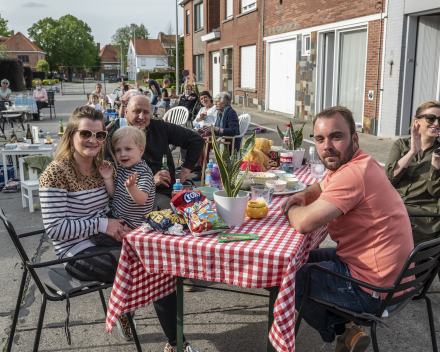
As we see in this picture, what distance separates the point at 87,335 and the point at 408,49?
33.8ft

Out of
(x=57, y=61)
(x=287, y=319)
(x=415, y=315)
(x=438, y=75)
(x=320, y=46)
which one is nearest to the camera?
(x=287, y=319)

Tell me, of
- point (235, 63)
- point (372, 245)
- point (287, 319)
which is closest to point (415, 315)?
point (372, 245)

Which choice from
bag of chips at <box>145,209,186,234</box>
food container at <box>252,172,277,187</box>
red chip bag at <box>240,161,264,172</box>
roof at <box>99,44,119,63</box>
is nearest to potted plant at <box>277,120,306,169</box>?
red chip bag at <box>240,161,264,172</box>

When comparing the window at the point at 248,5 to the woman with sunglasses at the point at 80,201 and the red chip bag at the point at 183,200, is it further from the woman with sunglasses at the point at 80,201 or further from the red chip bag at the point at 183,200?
the red chip bag at the point at 183,200

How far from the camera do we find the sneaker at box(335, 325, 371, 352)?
2.26 meters

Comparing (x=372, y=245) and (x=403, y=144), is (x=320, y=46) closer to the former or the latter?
(x=403, y=144)

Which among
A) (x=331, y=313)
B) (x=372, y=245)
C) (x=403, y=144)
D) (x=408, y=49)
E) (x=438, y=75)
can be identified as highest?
(x=408, y=49)

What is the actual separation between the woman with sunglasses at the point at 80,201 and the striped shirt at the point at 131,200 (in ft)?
0.35

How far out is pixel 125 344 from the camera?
2832 millimetres

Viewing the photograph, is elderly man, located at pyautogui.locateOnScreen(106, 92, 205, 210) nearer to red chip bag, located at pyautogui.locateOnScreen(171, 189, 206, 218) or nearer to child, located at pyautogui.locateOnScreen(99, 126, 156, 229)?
child, located at pyautogui.locateOnScreen(99, 126, 156, 229)

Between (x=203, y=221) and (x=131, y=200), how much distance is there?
2.91 ft

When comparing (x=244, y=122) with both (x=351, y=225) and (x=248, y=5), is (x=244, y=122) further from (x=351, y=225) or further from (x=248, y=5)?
(x=248, y=5)

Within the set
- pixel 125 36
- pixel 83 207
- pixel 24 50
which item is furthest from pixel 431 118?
pixel 125 36

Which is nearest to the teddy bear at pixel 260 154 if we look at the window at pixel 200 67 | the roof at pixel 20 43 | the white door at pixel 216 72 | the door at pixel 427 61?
the door at pixel 427 61
